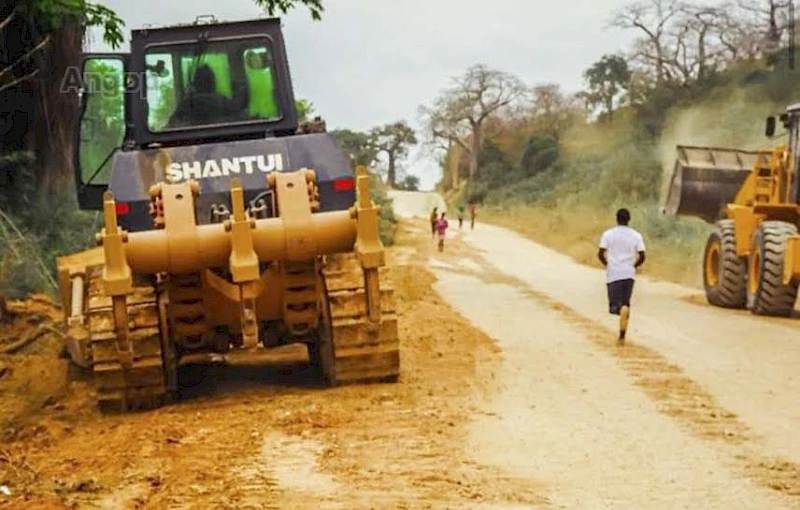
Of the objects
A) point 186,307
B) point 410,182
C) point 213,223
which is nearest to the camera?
point 186,307

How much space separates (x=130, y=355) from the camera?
9055mm

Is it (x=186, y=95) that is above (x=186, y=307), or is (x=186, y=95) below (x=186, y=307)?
above

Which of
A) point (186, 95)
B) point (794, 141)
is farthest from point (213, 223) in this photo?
point (794, 141)

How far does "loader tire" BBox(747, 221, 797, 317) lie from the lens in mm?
16953

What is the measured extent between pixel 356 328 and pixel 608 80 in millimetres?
67368

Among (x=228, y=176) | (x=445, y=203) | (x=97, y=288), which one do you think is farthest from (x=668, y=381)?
(x=445, y=203)

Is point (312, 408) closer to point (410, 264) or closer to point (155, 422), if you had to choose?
point (155, 422)

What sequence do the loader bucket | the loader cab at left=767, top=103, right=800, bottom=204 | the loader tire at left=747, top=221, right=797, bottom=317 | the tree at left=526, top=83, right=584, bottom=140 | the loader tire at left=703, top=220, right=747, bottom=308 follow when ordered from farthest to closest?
the tree at left=526, top=83, right=584, bottom=140, the loader bucket, the loader tire at left=703, top=220, right=747, bottom=308, the loader cab at left=767, top=103, right=800, bottom=204, the loader tire at left=747, top=221, right=797, bottom=317

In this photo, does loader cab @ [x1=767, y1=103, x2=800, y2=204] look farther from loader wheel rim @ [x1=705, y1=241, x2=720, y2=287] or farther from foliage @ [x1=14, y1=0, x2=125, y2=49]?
foliage @ [x1=14, y1=0, x2=125, y2=49]

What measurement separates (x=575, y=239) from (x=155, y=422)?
34859 mm

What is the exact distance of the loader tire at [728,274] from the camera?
61.9ft

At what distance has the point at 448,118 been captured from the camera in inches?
3506

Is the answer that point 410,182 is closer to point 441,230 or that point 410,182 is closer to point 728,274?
point 441,230

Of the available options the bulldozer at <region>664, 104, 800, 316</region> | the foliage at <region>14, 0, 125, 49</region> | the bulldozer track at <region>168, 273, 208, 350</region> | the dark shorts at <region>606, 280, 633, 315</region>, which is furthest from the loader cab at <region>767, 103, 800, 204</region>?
the bulldozer track at <region>168, 273, 208, 350</region>
